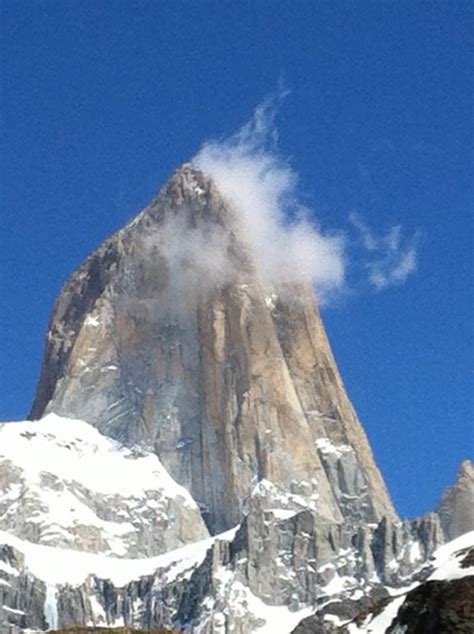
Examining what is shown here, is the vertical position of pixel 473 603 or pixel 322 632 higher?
pixel 322 632

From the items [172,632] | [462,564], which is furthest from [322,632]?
[462,564]

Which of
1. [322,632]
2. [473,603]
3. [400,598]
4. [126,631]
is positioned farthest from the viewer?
[322,632]

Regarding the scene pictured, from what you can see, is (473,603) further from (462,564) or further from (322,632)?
(322,632)

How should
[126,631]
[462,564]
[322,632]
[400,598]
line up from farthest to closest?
1. [322,632]
2. [400,598]
3. [126,631]
4. [462,564]

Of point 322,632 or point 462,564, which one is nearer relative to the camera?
point 462,564

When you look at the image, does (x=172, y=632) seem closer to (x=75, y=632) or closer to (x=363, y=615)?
(x=75, y=632)

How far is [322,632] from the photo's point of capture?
19962 cm

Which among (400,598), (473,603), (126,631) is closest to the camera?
(473,603)

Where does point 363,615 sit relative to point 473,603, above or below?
above

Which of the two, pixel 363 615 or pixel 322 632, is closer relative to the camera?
pixel 363 615

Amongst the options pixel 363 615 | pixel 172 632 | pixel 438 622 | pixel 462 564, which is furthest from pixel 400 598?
pixel 438 622

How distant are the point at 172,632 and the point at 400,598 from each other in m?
19.5

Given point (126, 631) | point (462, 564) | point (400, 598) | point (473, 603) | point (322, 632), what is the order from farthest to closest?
point (322, 632)
point (400, 598)
point (126, 631)
point (462, 564)
point (473, 603)

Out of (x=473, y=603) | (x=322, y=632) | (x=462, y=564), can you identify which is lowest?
(x=473, y=603)
